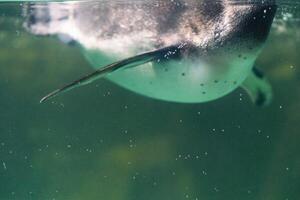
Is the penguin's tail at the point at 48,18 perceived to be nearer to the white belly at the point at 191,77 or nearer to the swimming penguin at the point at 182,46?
the swimming penguin at the point at 182,46

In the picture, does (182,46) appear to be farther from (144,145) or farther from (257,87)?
(144,145)

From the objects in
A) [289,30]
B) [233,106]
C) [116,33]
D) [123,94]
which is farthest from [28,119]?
[289,30]

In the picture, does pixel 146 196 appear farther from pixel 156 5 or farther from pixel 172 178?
pixel 156 5

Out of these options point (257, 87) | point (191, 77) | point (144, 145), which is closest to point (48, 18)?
point (144, 145)

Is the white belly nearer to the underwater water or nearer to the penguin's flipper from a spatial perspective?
the penguin's flipper

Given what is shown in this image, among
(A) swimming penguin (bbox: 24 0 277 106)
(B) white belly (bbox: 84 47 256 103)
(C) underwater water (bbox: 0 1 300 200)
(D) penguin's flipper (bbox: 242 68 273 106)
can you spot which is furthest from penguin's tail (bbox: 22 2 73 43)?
(D) penguin's flipper (bbox: 242 68 273 106)

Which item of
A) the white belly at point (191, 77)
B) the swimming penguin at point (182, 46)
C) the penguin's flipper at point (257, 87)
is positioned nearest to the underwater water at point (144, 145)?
the penguin's flipper at point (257, 87)
